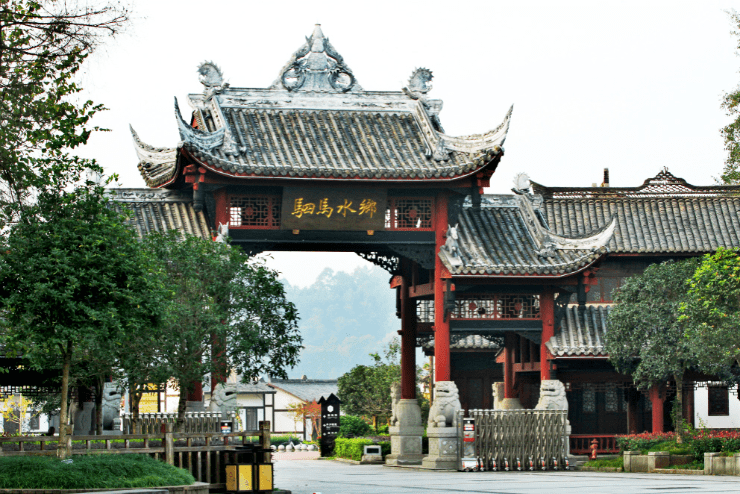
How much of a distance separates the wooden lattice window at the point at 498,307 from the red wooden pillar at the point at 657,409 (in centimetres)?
385

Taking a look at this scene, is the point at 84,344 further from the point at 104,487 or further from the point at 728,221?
the point at 728,221

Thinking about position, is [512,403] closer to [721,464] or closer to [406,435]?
[406,435]

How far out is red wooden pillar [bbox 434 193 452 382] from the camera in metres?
28.4

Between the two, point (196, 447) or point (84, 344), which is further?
point (196, 447)

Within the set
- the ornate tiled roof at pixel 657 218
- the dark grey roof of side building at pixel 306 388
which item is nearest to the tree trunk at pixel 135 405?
the ornate tiled roof at pixel 657 218

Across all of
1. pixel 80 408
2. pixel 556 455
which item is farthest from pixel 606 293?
pixel 80 408

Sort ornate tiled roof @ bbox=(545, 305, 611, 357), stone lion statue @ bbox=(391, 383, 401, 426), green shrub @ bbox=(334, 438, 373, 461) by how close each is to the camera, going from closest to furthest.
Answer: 1. ornate tiled roof @ bbox=(545, 305, 611, 357)
2. stone lion statue @ bbox=(391, 383, 401, 426)
3. green shrub @ bbox=(334, 438, 373, 461)

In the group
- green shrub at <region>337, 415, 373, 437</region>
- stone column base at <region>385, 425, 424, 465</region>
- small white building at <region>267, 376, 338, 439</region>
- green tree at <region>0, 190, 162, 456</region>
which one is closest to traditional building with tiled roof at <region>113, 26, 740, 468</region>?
stone column base at <region>385, 425, 424, 465</region>

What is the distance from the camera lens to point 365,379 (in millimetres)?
52156

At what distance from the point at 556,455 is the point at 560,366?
4.23 meters

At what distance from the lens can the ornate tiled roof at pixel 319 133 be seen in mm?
27641

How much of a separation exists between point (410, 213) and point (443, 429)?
571 centimetres

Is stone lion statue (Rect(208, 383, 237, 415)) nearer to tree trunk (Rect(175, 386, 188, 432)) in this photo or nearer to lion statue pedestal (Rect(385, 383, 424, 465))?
tree trunk (Rect(175, 386, 188, 432))

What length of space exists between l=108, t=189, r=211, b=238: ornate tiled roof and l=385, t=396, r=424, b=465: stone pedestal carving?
8.27 m
